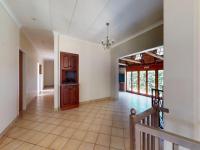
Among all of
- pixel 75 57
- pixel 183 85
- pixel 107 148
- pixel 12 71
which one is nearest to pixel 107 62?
pixel 75 57

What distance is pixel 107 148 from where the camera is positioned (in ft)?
7.31

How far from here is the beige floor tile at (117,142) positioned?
90.2 inches

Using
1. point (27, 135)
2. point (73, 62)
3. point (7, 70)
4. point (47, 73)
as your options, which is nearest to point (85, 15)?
point (73, 62)

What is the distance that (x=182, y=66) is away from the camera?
55.3 inches

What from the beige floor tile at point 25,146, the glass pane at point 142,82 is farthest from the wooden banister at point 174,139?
the glass pane at point 142,82

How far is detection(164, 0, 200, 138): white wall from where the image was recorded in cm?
Answer: 131

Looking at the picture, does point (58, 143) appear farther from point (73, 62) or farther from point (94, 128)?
point (73, 62)

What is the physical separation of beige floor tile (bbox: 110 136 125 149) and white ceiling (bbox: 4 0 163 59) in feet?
9.63

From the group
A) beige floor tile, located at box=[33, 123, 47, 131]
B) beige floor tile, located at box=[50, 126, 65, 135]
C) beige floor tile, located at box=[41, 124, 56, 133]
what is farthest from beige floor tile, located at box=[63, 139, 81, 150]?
beige floor tile, located at box=[33, 123, 47, 131]

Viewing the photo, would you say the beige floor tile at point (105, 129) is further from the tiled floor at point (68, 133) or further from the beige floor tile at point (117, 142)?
the beige floor tile at point (117, 142)

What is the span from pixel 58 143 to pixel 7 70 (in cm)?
205

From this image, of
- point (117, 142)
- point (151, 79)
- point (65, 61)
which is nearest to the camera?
point (117, 142)

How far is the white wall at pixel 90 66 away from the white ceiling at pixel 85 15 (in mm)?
646

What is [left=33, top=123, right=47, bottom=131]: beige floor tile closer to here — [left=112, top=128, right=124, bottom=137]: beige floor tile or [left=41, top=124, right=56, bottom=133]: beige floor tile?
[left=41, top=124, right=56, bottom=133]: beige floor tile
